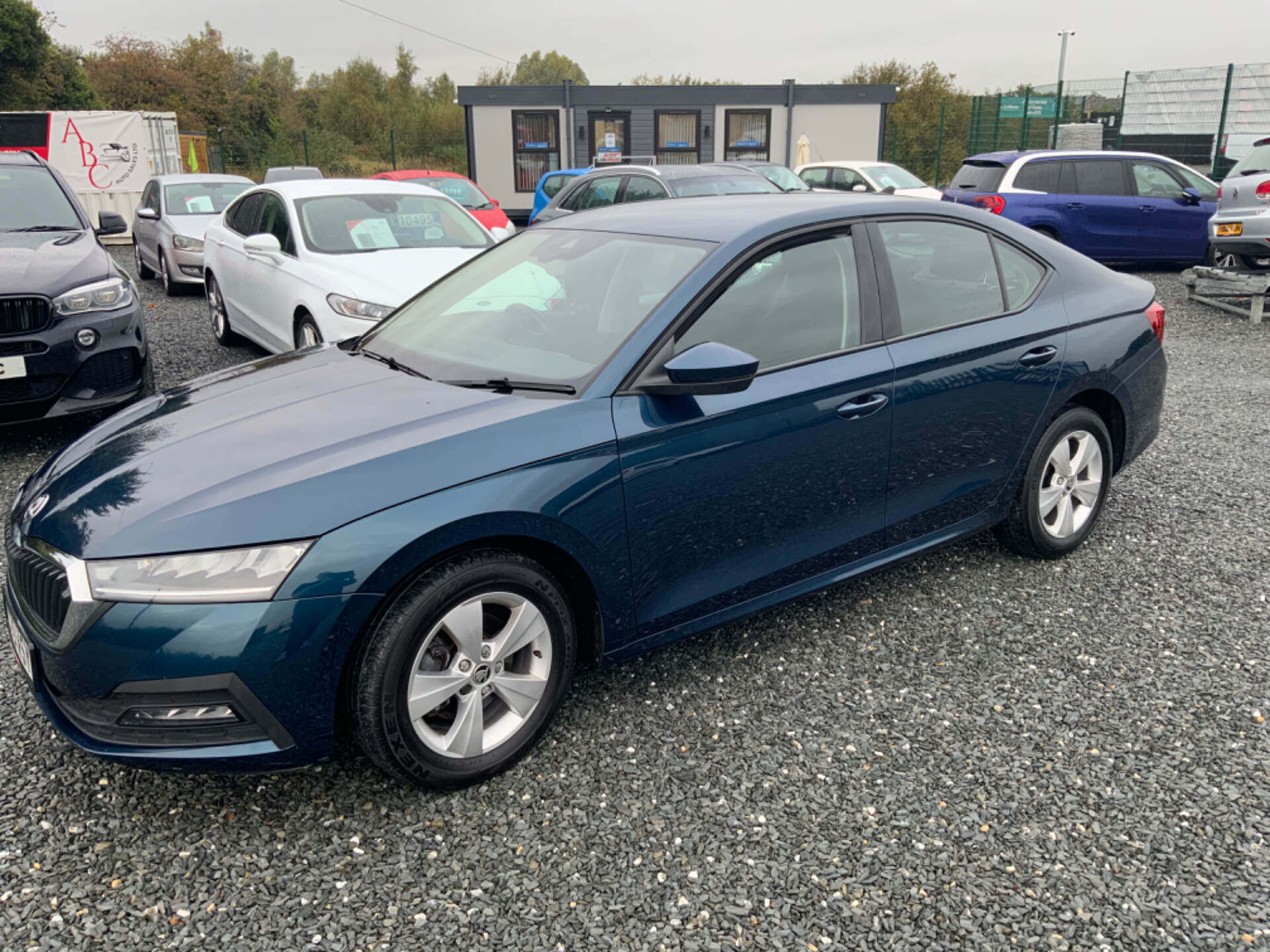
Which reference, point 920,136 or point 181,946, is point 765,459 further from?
point 920,136

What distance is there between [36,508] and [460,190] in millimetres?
12494

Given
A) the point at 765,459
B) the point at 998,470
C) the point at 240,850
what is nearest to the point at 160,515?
the point at 240,850

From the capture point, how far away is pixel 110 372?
5.62 meters

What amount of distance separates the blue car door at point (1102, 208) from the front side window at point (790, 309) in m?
10.7

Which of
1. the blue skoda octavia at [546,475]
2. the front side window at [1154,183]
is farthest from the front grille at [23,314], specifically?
the front side window at [1154,183]

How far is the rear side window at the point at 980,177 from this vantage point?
12922 mm

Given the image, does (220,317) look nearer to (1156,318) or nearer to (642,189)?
(642,189)

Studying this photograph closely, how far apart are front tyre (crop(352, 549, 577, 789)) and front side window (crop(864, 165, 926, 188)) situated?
1510cm

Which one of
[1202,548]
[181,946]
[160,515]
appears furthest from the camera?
[1202,548]

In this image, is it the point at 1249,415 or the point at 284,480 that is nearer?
the point at 284,480

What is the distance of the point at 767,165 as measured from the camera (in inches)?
551

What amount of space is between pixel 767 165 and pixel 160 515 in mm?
12775

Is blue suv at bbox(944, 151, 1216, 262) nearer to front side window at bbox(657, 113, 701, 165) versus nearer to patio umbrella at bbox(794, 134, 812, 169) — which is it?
patio umbrella at bbox(794, 134, 812, 169)

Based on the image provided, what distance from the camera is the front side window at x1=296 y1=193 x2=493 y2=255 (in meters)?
7.25
